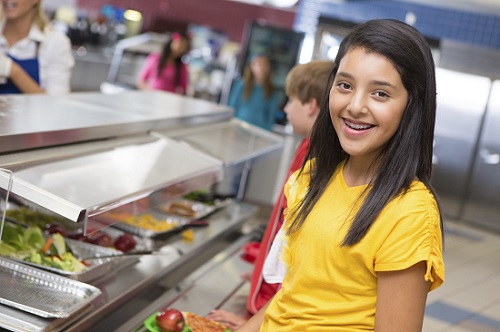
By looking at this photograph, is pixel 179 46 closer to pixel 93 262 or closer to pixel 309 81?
pixel 309 81

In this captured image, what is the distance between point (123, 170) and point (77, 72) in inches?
332

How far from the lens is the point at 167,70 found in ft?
28.4

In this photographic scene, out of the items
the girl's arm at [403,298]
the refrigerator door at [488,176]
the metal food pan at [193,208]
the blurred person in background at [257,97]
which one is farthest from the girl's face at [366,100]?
the refrigerator door at [488,176]

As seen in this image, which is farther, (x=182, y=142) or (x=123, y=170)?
(x=182, y=142)

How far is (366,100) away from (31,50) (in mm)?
2837

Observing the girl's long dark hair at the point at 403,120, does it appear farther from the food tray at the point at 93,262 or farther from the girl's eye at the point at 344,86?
the food tray at the point at 93,262

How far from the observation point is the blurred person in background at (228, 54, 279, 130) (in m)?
8.09

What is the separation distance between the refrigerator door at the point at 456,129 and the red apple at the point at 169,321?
9.19m

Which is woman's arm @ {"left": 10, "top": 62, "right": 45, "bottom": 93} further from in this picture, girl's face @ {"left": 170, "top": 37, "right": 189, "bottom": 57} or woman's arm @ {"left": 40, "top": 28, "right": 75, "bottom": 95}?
girl's face @ {"left": 170, "top": 37, "right": 189, "bottom": 57}

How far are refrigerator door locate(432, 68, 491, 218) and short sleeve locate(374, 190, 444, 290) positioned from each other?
10030 millimetres

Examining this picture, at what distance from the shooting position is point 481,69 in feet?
37.8

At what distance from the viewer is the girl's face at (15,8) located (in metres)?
4.02

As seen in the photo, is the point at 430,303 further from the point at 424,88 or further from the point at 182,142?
the point at 424,88

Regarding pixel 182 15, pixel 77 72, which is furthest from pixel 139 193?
pixel 182 15
